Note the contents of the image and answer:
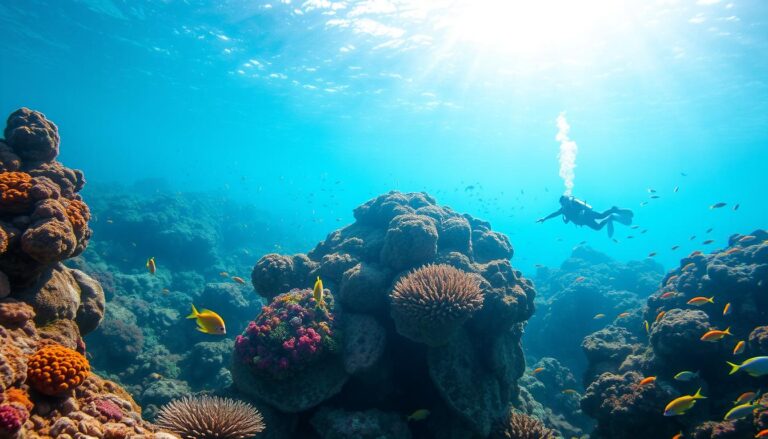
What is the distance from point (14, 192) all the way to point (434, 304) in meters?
5.90

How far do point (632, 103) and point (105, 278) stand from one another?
1672 inches

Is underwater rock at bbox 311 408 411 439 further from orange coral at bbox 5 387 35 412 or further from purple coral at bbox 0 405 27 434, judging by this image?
purple coral at bbox 0 405 27 434

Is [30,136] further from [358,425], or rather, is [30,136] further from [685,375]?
[685,375]

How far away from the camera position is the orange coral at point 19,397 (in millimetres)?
2807

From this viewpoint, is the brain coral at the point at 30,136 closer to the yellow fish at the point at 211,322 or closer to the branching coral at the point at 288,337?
the yellow fish at the point at 211,322

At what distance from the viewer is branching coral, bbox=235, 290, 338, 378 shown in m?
5.96

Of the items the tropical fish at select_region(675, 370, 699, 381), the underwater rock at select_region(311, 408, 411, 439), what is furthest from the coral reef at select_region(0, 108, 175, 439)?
the tropical fish at select_region(675, 370, 699, 381)

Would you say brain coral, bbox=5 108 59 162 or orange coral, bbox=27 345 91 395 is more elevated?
brain coral, bbox=5 108 59 162

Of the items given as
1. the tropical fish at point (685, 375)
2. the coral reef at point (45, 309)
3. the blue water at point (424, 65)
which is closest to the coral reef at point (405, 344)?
the coral reef at point (45, 309)

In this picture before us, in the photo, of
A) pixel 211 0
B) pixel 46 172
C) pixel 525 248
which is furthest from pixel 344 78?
pixel 525 248

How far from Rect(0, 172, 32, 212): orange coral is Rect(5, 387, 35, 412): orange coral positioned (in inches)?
97.2

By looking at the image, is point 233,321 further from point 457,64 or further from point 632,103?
point 632,103

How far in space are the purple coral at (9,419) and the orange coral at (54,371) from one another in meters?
0.61

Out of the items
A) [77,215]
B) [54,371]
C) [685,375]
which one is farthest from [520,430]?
[77,215]
